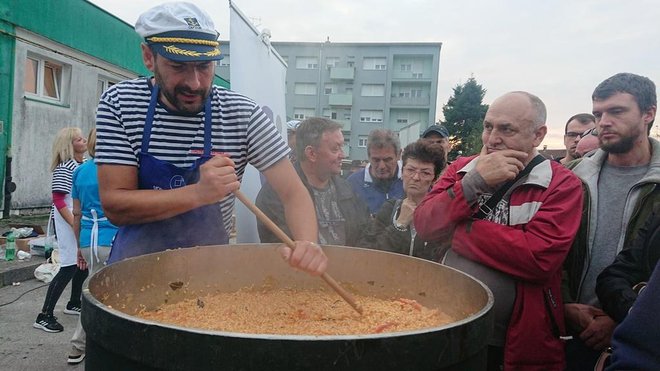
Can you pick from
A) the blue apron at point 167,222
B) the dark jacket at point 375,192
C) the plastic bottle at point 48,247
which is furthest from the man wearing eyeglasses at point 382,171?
the plastic bottle at point 48,247

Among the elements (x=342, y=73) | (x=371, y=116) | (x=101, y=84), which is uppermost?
(x=342, y=73)

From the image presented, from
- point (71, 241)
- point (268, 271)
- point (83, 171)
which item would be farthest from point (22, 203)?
point (268, 271)

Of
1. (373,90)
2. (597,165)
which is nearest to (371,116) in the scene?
(373,90)

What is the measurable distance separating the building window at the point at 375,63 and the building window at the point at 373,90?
1533mm

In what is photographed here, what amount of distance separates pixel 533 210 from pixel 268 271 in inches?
45.2

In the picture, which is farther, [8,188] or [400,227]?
[8,188]

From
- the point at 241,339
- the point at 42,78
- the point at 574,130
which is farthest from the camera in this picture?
the point at 42,78

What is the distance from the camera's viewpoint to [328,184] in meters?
3.37

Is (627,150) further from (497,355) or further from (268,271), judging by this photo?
(268,271)

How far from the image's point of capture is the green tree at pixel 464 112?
3550 centimetres

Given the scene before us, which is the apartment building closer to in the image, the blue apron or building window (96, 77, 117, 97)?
building window (96, 77, 117, 97)

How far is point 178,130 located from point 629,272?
189 centimetres

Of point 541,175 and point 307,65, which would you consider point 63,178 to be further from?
point 307,65

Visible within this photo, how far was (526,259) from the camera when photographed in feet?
6.00
